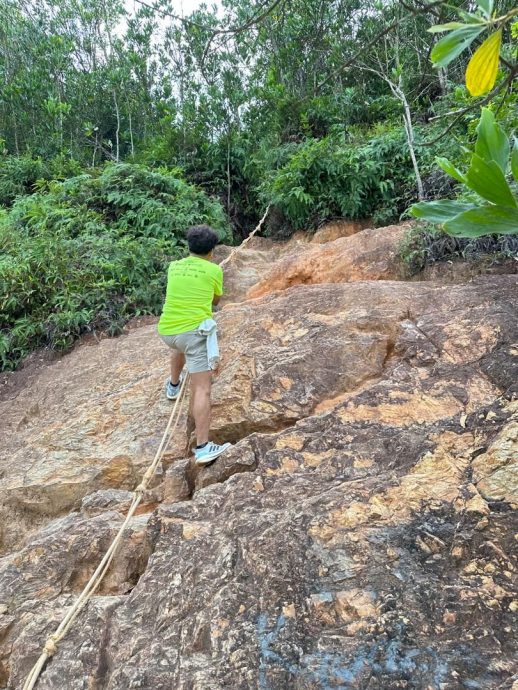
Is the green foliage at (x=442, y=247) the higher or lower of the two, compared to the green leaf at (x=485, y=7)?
lower

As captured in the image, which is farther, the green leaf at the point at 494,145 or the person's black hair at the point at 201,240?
the person's black hair at the point at 201,240

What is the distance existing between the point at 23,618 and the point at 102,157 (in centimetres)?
1511

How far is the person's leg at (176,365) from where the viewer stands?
4.47m

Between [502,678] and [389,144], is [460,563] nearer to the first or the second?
[502,678]

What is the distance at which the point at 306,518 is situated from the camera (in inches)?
102

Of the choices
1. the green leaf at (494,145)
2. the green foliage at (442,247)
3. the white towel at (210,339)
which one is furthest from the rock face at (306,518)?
the green leaf at (494,145)

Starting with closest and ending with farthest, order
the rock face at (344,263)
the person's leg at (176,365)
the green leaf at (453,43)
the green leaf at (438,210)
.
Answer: the green leaf at (453,43)
the green leaf at (438,210)
the person's leg at (176,365)
the rock face at (344,263)

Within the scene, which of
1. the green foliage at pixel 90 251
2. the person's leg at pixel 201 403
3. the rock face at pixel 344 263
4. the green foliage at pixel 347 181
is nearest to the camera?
the person's leg at pixel 201 403

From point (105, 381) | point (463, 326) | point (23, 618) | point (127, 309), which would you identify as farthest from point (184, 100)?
point (23, 618)

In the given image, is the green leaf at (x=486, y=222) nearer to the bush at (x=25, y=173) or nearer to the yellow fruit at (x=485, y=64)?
the yellow fruit at (x=485, y=64)

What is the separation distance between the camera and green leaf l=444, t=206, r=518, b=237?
1.44 m

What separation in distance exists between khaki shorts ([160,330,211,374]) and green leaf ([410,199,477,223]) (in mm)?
2486

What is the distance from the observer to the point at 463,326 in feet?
12.9

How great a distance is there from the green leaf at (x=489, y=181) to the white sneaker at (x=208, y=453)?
2.50 m
